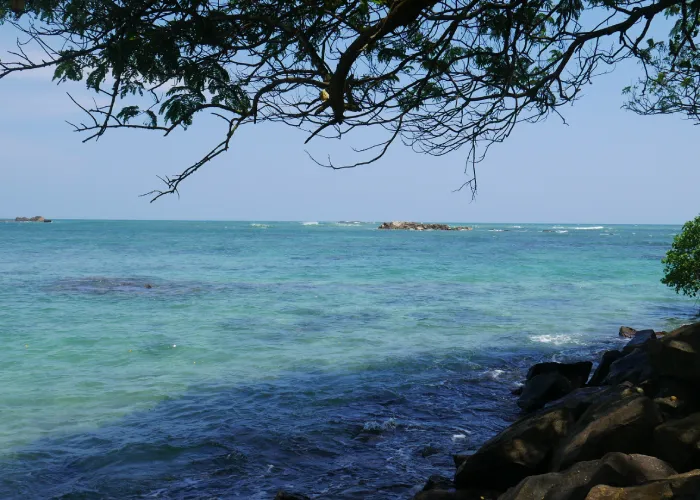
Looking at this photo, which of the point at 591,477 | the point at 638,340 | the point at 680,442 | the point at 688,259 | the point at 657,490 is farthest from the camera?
the point at 688,259

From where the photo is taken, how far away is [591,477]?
411 centimetres

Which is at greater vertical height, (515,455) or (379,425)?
(515,455)

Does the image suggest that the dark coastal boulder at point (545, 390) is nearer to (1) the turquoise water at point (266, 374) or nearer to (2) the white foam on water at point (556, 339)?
(1) the turquoise water at point (266, 374)

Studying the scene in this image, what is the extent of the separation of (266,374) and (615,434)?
7482 millimetres

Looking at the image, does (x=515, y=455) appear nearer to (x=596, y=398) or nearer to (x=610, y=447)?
(x=610, y=447)

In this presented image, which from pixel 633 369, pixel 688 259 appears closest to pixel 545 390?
pixel 633 369

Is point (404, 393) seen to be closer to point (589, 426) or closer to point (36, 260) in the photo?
point (589, 426)

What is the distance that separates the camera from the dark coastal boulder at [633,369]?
7.01m

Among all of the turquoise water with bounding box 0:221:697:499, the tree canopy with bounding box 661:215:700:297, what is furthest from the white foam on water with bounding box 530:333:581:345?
the tree canopy with bounding box 661:215:700:297

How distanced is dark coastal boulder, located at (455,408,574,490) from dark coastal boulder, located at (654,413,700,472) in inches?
37.1

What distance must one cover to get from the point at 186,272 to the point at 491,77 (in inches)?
1041

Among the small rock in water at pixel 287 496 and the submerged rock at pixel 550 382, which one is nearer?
the small rock in water at pixel 287 496

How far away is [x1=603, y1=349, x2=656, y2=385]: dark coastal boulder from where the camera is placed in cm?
701

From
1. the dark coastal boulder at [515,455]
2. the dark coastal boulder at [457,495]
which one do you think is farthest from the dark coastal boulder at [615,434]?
the dark coastal boulder at [457,495]
